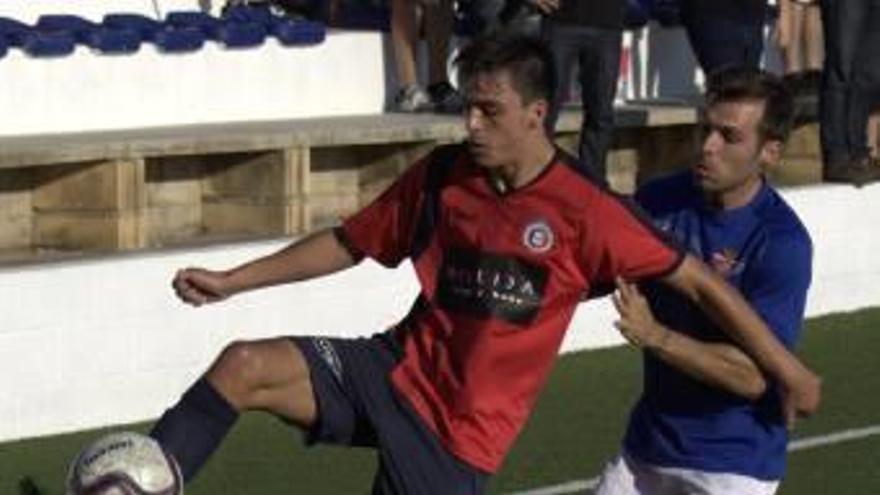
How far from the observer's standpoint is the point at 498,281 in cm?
690

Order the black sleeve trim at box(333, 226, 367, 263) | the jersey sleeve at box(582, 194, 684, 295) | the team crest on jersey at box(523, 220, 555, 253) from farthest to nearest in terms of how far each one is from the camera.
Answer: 1. the black sleeve trim at box(333, 226, 367, 263)
2. the team crest on jersey at box(523, 220, 555, 253)
3. the jersey sleeve at box(582, 194, 684, 295)

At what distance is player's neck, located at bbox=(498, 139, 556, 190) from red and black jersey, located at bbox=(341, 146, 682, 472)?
2 centimetres

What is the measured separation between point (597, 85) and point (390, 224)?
285 inches

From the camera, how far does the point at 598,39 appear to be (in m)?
14.4

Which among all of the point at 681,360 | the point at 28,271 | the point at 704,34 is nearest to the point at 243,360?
the point at 681,360

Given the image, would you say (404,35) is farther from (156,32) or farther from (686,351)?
(686,351)

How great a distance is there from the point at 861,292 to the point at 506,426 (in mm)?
7953

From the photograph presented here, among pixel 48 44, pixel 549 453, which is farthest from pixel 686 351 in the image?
pixel 48 44

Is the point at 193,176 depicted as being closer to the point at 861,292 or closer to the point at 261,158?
the point at 261,158

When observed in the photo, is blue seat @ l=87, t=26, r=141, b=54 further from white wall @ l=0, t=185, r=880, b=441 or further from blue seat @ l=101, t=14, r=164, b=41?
white wall @ l=0, t=185, r=880, b=441

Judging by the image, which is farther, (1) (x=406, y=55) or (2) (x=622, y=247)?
(1) (x=406, y=55)

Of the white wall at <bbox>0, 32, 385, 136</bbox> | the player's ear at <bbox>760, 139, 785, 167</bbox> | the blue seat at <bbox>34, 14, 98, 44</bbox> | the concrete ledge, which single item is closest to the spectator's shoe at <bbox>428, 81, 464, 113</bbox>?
the concrete ledge

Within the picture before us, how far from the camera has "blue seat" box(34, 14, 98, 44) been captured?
47.6 feet

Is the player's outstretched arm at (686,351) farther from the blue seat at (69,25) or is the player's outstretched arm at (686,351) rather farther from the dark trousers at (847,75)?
the dark trousers at (847,75)
